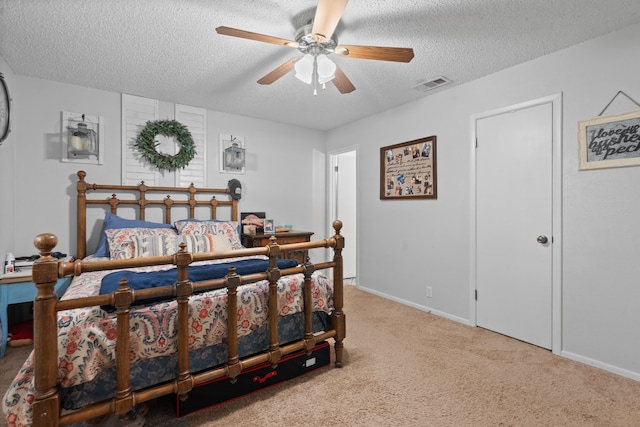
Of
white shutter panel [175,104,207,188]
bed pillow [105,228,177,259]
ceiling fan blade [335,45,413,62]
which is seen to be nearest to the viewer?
ceiling fan blade [335,45,413,62]

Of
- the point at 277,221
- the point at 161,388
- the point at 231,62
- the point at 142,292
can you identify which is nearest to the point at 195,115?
the point at 231,62

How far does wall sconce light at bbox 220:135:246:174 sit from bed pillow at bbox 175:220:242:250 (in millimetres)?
841

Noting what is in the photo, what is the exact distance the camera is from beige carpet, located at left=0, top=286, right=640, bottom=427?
1.67m

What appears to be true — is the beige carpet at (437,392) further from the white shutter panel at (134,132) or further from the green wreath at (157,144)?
the green wreath at (157,144)

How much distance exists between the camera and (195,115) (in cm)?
374

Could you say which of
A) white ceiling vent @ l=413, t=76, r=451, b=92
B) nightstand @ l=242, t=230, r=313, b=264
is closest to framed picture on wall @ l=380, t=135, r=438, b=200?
white ceiling vent @ l=413, t=76, r=451, b=92

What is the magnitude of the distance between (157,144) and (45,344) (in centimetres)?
267

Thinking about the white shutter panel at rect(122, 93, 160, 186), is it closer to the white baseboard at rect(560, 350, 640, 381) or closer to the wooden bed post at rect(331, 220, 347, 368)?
the wooden bed post at rect(331, 220, 347, 368)

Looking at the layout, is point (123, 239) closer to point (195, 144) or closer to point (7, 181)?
point (7, 181)

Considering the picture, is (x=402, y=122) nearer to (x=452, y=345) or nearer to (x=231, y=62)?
(x=231, y=62)

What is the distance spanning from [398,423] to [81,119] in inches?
152

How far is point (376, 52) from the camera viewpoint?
76.2 inches

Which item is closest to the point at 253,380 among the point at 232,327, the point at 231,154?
the point at 232,327

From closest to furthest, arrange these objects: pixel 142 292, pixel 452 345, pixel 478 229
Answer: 1. pixel 142 292
2. pixel 452 345
3. pixel 478 229
